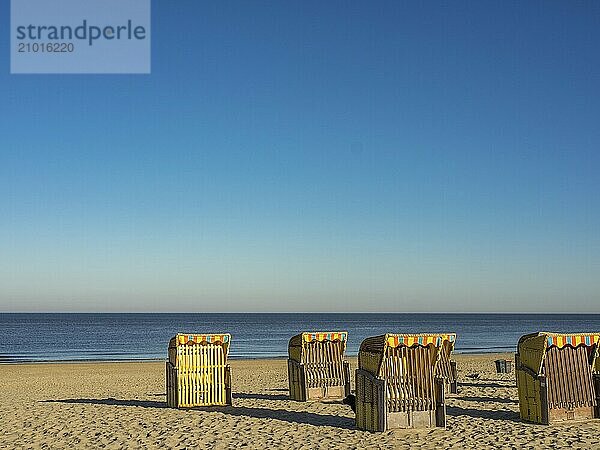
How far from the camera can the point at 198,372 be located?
14.8 metres

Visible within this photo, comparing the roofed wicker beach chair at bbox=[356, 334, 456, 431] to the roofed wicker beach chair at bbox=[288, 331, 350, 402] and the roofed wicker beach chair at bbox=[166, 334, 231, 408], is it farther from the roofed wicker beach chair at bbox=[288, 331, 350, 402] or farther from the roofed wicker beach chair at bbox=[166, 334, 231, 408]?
the roofed wicker beach chair at bbox=[166, 334, 231, 408]

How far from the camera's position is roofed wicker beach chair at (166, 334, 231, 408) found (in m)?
14.7

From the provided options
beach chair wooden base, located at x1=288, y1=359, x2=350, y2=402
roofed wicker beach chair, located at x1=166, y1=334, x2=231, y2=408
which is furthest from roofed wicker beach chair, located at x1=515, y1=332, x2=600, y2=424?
roofed wicker beach chair, located at x1=166, y1=334, x2=231, y2=408

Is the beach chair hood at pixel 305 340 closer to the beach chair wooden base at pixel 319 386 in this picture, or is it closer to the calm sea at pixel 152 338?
the beach chair wooden base at pixel 319 386

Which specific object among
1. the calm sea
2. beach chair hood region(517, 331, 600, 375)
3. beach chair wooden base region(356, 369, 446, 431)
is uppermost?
beach chair hood region(517, 331, 600, 375)

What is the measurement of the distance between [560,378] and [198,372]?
690 centimetres

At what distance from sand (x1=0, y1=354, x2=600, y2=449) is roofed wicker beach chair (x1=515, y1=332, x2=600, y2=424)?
0.31 meters

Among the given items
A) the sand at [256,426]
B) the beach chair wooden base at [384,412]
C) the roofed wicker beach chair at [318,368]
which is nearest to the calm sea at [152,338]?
the sand at [256,426]

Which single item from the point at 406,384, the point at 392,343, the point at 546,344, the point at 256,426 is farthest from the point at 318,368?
the point at 546,344

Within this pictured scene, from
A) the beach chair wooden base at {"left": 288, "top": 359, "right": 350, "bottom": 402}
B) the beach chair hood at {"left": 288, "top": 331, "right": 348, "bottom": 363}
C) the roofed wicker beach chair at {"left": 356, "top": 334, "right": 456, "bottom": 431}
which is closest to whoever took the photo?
the roofed wicker beach chair at {"left": 356, "top": 334, "right": 456, "bottom": 431}

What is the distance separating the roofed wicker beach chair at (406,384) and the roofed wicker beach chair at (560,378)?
1665 mm

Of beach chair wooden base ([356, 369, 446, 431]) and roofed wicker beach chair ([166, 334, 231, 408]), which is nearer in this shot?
beach chair wooden base ([356, 369, 446, 431])

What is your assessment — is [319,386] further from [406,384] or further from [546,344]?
[546,344]

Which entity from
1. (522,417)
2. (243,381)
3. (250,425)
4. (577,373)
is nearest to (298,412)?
(250,425)
